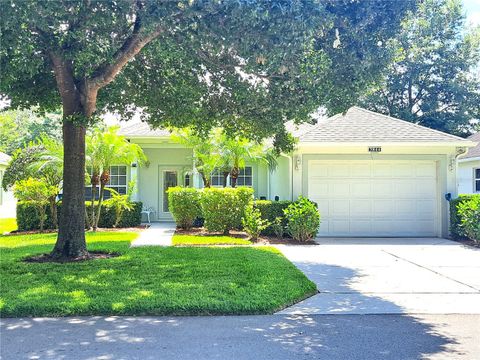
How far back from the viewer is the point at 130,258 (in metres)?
9.73

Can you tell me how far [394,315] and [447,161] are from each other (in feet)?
32.6

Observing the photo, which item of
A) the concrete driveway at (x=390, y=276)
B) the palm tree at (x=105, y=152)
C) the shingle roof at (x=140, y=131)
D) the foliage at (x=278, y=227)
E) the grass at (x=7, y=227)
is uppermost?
the shingle roof at (x=140, y=131)

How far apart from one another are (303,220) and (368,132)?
3.92 metres

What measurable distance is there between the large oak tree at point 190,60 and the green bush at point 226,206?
3.12m

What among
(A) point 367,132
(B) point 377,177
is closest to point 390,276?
(B) point 377,177

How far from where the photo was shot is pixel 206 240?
12.9 meters

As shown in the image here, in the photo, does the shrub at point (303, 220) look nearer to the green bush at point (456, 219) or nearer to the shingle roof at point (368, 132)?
the shingle roof at point (368, 132)

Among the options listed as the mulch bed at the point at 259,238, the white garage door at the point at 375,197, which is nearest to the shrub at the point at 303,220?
the mulch bed at the point at 259,238

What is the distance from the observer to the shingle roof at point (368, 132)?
14219 mm

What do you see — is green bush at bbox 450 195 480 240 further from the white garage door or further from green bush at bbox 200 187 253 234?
green bush at bbox 200 187 253 234

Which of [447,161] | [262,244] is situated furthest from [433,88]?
[262,244]

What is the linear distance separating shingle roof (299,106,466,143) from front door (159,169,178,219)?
653 centimetres

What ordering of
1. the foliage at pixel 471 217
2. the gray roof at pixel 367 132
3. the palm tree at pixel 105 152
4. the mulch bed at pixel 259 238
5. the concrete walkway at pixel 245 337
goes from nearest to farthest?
the concrete walkway at pixel 245 337 → the foliage at pixel 471 217 → the mulch bed at pixel 259 238 → the gray roof at pixel 367 132 → the palm tree at pixel 105 152

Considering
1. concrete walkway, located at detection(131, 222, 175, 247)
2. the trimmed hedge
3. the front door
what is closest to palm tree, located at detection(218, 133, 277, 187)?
concrete walkway, located at detection(131, 222, 175, 247)
